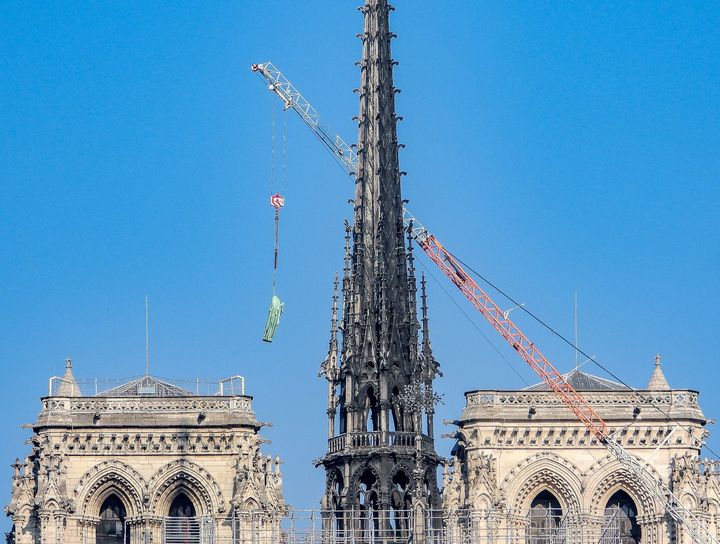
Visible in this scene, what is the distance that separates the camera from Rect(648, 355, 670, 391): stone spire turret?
156m

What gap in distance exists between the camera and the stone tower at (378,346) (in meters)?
150

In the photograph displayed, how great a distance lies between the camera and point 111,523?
155 m

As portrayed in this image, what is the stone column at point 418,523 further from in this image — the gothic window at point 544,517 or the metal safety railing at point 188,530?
the metal safety railing at point 188,530

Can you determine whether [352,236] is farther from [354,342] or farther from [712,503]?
[712,503]

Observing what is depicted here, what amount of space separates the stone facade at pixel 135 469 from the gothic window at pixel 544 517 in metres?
13.1

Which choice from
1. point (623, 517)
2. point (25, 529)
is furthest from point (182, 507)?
point (623, 517)

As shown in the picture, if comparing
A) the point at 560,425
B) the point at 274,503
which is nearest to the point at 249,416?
the point at 274,503

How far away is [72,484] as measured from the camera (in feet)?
505

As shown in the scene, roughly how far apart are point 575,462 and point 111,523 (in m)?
24.6

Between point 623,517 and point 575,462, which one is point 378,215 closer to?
point 575,462

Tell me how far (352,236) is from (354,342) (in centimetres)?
623

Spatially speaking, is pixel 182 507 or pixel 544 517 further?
pixel 182 507

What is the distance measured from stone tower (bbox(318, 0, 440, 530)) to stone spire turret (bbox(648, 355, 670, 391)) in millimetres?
12030

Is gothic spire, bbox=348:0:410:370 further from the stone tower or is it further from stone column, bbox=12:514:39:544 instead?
stone column, bbox=12:514:39:544
